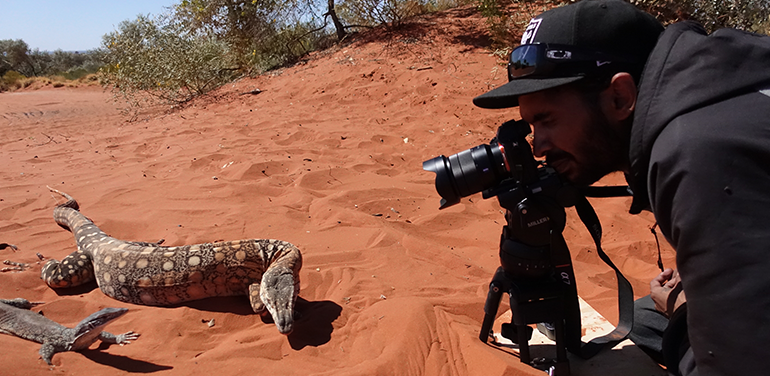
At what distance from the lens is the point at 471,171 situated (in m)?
2.00

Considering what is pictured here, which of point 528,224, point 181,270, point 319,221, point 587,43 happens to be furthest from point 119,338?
point 587,43

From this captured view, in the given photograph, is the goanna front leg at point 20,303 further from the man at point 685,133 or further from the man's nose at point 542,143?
the man's nose at point 542,143

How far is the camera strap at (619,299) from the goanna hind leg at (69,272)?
390 cm

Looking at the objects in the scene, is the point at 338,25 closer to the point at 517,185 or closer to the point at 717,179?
the point at 517,185

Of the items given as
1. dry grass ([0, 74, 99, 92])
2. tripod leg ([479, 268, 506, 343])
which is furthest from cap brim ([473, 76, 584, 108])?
dry grass ([0, 74, 99, 92])

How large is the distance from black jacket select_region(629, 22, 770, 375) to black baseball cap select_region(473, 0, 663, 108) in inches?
7.3

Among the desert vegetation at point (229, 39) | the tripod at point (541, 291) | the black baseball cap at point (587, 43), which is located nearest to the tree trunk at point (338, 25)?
the desert vegetation at point (229, 39)

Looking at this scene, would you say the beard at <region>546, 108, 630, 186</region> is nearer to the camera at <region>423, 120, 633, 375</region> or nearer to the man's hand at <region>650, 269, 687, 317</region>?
the camera at <region>423, 120, 633, 375</region>

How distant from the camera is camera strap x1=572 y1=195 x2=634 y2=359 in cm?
221

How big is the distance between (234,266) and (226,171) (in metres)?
2.88

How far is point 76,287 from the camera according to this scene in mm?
3920

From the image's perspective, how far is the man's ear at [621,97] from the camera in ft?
4.82

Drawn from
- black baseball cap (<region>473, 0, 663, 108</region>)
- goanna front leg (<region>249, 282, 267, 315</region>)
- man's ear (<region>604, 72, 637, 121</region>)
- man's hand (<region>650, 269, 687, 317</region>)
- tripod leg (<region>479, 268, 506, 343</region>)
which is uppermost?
black baseball cap (<region>473, 0, 663, 108</region>)

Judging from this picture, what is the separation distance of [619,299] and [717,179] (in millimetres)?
1398
